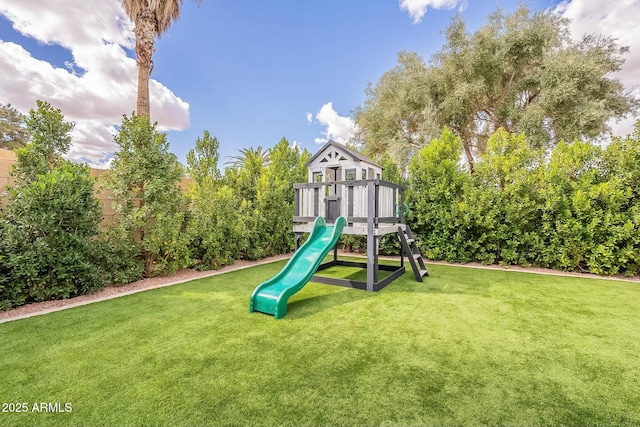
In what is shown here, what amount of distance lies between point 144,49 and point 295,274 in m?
8.20

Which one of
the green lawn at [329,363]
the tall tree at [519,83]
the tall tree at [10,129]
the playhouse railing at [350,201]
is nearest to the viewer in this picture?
the green lawn at [329,363]

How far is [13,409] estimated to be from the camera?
75.2 inches

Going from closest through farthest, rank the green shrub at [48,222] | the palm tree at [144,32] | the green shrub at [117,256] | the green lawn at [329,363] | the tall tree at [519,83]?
the green lawn at [329,363]
the green shrub at [48,222]
the green shrub at [117,256]
the palm tree at [144,32]
the tall tree at [519,83]

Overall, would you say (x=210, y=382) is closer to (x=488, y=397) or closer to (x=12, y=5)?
(x=488, y=397)

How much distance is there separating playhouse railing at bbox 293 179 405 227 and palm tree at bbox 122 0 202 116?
573 centimetres

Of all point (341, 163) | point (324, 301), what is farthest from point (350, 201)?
point (324, 301)

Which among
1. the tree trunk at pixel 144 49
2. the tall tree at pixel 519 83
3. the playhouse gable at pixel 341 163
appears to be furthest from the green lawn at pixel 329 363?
the tall tree at pixel 519 83

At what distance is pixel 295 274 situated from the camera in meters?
4.38

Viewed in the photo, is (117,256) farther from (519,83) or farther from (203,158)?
(519,83)

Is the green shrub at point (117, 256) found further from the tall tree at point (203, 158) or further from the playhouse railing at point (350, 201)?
the playhouse railing at point (350, 201)

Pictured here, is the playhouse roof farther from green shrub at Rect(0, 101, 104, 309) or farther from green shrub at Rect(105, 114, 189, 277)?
green shrub at Rect(0, 101, 104, 309)

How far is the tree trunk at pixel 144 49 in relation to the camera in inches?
320

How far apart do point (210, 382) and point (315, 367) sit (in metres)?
0.85

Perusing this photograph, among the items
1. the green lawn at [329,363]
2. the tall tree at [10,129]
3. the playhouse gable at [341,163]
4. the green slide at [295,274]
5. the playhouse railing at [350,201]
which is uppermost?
the tall tree at [10,129]
